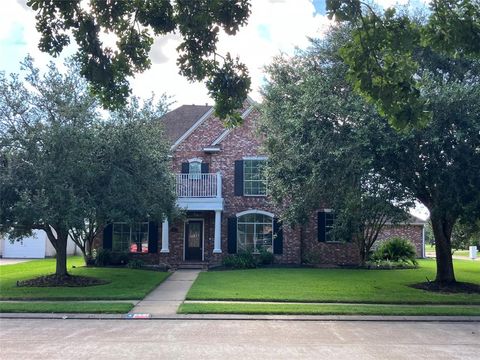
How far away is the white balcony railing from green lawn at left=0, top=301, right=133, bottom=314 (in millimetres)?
11799

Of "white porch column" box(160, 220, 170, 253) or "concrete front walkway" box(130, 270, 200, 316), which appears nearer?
"concrete front walkway" box(130, 270, 200, 316)

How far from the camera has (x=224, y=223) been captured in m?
25.3

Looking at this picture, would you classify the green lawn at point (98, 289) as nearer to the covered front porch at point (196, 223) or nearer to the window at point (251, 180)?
the covered front porch at point (196, 223)

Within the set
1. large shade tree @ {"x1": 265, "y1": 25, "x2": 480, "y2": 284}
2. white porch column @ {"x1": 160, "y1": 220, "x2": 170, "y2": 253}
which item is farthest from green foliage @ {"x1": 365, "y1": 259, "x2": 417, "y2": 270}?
white porch column @ {"x1": 160, "y1": 220, "x2": 170, "y2": 253}

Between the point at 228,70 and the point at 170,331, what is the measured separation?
5.38 metres

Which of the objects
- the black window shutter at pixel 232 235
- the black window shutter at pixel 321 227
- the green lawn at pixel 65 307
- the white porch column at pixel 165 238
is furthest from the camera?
the black window shutter at pixel 321 227

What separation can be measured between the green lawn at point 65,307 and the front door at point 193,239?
1268cm

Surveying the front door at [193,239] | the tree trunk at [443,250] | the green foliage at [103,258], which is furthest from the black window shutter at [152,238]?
the tree trunk at [443,250]

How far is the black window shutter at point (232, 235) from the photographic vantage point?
24.9 m

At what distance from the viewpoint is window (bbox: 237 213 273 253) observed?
82.6 ft

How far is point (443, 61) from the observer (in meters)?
14.9

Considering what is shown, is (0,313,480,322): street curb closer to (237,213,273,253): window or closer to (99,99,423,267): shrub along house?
(99,99,423,267): shrub along house

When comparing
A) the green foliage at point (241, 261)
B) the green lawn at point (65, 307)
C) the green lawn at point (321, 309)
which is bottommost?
the green lawn at point (321, 309)

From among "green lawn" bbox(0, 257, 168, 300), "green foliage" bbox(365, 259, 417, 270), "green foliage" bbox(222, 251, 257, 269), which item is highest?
"green foliage" bbox(222, 251, 257, 269)
